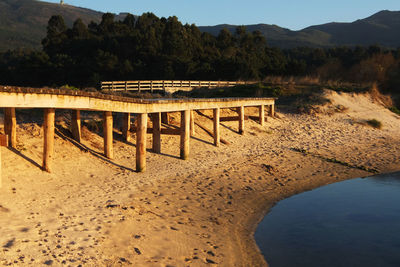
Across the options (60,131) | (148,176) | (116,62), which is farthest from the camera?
(116,62)

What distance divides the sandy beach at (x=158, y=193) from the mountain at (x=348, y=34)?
128 m

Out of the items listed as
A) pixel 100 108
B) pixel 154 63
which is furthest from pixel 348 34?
pixel 100 108

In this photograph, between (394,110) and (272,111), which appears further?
(394,110)

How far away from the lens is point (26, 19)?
151m

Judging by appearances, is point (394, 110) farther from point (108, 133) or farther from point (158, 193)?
point (158, 193)

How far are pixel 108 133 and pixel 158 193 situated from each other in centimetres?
346

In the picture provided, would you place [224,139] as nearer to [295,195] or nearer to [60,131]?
[295,195]

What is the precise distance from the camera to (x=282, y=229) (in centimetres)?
1099

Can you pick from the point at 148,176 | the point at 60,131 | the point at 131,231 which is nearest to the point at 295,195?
the point at 148,176

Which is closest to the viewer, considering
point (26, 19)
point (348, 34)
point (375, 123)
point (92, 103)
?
point (92, 103)

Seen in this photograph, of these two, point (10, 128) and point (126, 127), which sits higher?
point (10, 128)

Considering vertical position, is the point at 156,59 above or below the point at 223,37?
below

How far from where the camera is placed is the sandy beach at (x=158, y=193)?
7934 mm

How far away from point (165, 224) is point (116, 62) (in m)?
42.0
